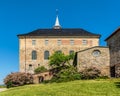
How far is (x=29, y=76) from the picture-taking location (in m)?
52.8

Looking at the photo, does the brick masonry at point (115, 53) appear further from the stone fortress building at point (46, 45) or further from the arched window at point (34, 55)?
the arched window at point (34, 55)

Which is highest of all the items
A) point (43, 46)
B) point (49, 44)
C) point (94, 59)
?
point (49, 44)

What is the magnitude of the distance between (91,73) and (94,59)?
3.60 metres

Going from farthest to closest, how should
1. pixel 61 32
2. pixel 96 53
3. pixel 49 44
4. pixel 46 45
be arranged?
pixel 61 32 < pixel 49 44 < pixel 46 45 < pixel 96 53

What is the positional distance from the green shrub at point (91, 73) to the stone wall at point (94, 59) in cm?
147

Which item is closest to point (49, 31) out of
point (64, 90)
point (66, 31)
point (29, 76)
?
point (66, 31)

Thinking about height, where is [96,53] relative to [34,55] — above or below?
below

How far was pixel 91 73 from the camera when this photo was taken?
145 ft

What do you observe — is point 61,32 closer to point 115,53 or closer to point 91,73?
point 115,53

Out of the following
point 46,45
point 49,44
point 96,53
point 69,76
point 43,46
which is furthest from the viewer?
point 49,44

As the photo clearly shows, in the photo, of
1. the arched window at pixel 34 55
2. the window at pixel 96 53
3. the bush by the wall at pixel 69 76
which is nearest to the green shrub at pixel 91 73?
the bush by the wall at pixel 69 76

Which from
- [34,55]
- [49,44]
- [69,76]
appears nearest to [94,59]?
[69,76]

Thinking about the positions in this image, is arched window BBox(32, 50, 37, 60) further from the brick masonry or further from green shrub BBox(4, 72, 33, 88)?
the brick masonry

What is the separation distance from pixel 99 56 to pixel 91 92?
70.9 ft
